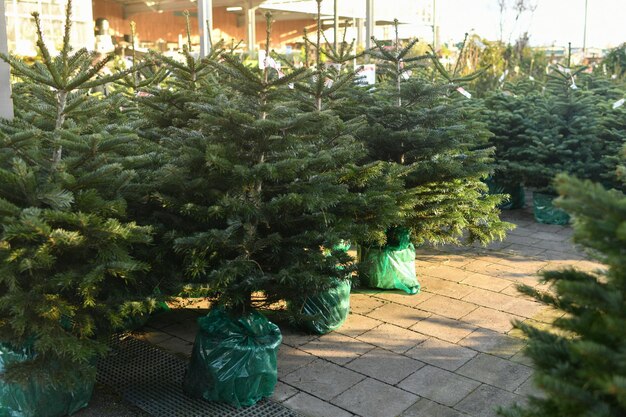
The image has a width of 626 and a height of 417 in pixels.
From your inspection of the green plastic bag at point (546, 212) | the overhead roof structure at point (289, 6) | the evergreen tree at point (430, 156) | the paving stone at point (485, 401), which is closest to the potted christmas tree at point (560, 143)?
the green plastic bag at point (546, 212)

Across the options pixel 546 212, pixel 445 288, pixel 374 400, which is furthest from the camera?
pixel 546 212

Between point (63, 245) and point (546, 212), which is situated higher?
point (63, 245)

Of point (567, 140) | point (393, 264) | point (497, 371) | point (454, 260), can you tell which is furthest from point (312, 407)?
point (567, 140)

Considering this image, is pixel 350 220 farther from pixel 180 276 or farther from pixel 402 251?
pixel 402 251

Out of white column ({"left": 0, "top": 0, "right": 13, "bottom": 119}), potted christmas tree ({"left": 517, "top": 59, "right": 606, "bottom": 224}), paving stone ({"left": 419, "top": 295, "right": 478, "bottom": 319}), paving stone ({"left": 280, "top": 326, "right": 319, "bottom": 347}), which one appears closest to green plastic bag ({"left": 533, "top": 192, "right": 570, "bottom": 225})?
potted christmas tree ({"left": 517, "top": 59, "right": 606, "bottom": 224})

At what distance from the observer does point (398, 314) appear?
5.82 m

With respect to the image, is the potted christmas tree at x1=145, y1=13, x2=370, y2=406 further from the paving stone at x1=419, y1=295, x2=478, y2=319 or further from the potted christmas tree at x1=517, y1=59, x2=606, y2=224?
the potted christmas tree at x1=517, y1=59, x2=606, y2=224

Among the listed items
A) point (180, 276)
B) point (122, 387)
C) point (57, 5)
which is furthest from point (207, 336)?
point (57, 5)

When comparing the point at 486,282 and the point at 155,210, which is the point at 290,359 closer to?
the point at 155,210

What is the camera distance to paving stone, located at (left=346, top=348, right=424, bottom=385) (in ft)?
15.1

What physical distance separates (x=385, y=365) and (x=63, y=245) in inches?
97.2

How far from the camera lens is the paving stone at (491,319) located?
5.55m

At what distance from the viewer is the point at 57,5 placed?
18.2 meters

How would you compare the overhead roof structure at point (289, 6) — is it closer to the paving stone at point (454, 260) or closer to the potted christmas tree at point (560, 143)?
the potted christmas tree at point (560, 143)
